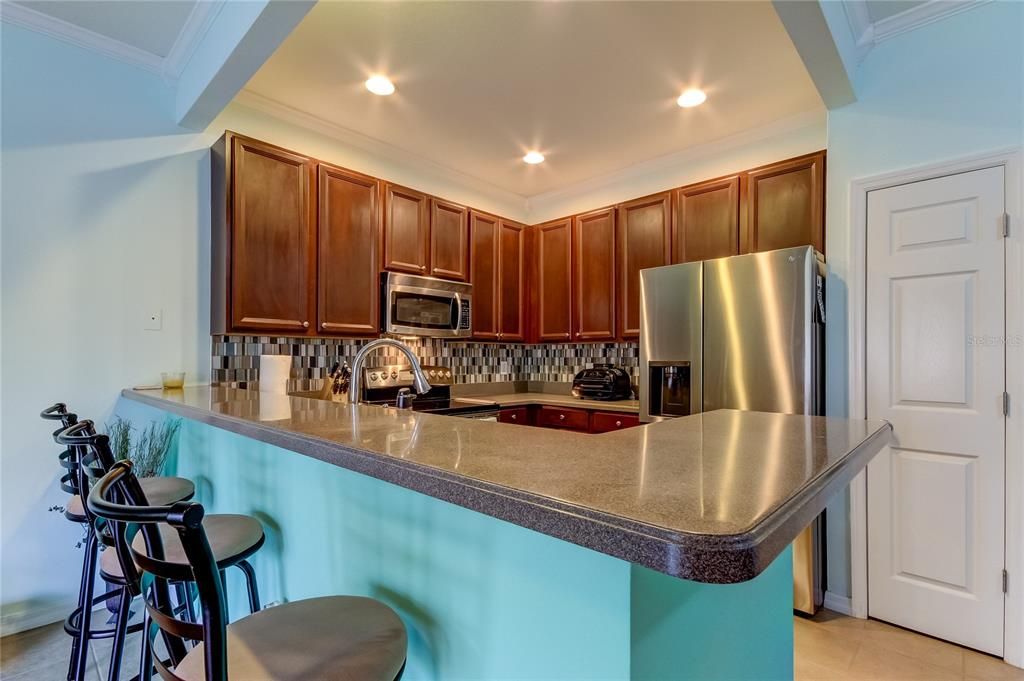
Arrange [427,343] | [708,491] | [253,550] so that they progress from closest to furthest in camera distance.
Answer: [708,491] → [253,550] → [427,343]

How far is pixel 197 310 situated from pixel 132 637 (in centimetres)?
149

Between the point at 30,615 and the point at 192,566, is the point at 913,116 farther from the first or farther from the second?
the point at 30,615

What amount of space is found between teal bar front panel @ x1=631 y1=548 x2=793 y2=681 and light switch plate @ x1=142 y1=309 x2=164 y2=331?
262cm

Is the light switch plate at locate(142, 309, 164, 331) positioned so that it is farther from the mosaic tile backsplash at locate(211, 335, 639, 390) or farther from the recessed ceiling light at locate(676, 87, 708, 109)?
the recessed ceiling light at locate(676, 87, 708, 109)

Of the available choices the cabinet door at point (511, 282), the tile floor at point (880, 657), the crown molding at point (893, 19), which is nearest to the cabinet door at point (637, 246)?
the cabinet door at point (511, 282)

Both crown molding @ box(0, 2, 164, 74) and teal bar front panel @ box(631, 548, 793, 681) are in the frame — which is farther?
crown molding @ box(0, 2, 164, 74)

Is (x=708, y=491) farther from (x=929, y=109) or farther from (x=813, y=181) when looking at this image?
(x=813, y=181)

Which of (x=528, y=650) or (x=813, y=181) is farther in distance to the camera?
(x=813, y=181)

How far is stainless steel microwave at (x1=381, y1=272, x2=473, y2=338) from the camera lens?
9.83 feet

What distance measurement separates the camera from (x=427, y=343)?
3.59 m

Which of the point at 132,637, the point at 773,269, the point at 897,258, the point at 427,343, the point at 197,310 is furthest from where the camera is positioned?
the point at 427,343

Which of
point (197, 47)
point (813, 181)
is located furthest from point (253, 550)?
point (813, 181)

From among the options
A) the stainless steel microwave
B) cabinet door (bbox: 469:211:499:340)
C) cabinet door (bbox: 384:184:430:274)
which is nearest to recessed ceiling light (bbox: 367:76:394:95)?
cabinet door (bbox: 384:184:430:274)

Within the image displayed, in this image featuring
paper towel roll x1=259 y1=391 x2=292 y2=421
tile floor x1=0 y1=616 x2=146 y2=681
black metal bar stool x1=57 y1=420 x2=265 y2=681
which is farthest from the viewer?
tile floor x1=0 y1=616 x2=146 y2=681
